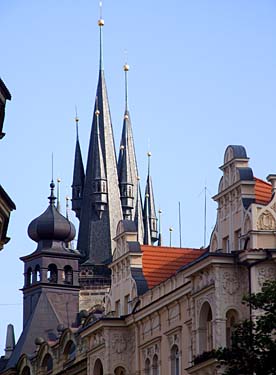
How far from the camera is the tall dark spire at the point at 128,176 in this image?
174 meters

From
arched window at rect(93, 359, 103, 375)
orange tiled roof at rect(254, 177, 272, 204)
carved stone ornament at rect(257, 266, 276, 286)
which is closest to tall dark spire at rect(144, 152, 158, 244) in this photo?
arched window at rect(93, 359, 103, 375)

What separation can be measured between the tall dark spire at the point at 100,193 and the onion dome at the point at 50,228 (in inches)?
1505

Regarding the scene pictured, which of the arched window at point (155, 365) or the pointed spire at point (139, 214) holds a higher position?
the pointed spire at point (139, 214)

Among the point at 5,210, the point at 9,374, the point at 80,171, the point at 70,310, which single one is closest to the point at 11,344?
the point at 70,310

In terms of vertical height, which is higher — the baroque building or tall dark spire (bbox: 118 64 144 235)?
tall dark spire (bbox: 118 64 144 235)

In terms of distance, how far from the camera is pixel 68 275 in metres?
125

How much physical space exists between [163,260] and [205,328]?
45.1 ft

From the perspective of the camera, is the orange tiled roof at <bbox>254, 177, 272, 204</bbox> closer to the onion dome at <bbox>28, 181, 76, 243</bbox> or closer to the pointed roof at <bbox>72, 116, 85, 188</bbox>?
the onion dome at <bbox>28, 181, 76, 243</bbox>

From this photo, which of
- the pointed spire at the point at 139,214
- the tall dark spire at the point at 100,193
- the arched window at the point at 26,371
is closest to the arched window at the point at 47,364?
the arched window at the point at 26,371

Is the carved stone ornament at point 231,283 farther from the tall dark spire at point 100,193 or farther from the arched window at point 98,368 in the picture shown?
the tall dark spire at point 100,193

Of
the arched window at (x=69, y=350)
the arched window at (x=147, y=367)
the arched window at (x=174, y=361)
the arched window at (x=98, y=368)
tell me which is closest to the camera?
the arched window at (x=174, y=361)

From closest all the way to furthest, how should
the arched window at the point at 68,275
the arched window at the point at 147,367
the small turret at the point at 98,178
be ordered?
the arched window at the point at 147,367
the arched window at the point at 68,275
the small turret at the point at 98,178

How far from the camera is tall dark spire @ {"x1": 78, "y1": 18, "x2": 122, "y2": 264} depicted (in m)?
166

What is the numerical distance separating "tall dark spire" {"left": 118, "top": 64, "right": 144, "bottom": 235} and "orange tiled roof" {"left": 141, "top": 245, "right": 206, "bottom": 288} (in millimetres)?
89400
